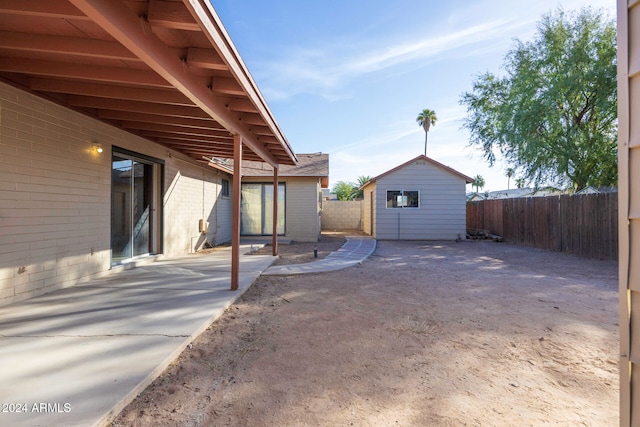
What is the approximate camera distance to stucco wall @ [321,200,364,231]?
1945cm

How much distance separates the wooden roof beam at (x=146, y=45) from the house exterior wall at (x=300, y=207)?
26.6 ft

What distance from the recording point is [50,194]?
4426mm

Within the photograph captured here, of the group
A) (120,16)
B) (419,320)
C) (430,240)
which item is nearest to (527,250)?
(430,240)

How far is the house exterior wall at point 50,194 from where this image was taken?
3824 mm

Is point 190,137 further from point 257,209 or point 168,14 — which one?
point 257,209

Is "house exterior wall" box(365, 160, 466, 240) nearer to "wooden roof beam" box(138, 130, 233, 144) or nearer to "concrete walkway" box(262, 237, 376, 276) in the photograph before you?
"concrete walkway" box(262, 237, 376, 276)

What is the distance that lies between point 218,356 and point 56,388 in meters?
1.13

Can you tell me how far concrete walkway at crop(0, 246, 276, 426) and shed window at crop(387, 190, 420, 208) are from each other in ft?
31.1

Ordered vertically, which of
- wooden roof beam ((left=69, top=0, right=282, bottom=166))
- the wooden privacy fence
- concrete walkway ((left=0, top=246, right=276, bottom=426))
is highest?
wooden roof beam ((left=69, top=0, right=282, bottom=166))

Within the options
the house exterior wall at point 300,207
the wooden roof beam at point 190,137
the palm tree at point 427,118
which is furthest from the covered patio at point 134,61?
the palm tree at point 427,118

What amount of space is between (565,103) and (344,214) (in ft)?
38.2

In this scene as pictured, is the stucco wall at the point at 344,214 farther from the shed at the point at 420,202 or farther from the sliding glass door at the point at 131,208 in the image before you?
the sliding glass door at the point at 131,208

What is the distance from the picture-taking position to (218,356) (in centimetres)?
287

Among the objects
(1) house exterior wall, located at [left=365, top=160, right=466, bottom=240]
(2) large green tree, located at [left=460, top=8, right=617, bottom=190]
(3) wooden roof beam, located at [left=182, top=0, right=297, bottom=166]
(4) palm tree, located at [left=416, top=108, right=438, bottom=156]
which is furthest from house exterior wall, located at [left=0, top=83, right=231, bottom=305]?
(4) palm tree, located at [left=416, top=108, right=438, bottom=156]
